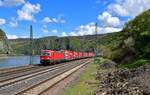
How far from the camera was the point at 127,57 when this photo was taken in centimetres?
4059

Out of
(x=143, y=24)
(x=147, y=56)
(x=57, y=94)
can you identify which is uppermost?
(x=143, y=24)

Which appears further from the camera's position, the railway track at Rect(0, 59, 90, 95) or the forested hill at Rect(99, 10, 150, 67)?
the forested hill at Rect(99, 10, 150, 67)

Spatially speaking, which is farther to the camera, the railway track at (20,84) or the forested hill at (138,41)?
the forested hill at (138,41)

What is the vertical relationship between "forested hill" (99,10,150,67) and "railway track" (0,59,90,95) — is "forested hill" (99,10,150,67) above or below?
above

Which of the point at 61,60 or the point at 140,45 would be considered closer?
the point at 140,45

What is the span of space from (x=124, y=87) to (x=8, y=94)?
700cm

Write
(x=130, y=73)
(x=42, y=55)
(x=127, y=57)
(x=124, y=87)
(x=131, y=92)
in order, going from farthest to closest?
(x=42, y=55) < (x=127, y=57) < (x=130, y=73) < (x=124, y=87) < (x=131, y=92)

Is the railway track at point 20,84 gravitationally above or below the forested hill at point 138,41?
below

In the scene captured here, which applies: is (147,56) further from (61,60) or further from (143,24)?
(61,60)

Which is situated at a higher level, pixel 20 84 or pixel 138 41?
pixel 138 41

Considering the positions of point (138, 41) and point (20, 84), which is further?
point (138, 41)

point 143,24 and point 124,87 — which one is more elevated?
point 143,24

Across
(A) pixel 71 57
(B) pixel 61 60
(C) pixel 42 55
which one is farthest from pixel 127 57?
(A) pixel 71 57

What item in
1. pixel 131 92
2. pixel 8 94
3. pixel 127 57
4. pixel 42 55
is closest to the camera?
pixel 131 92
